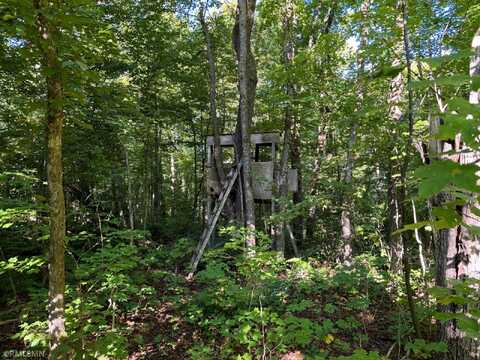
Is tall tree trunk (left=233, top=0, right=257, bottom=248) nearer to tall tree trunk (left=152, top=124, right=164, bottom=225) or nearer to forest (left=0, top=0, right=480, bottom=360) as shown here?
forest (left=0, top=0, right=480, bottom=360)

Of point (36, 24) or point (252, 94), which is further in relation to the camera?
point (252, 94)

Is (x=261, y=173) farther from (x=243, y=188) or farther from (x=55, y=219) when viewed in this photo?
→ (x=55, y=219)

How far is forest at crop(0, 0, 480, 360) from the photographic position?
6.59 ft

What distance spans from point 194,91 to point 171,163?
7.45m

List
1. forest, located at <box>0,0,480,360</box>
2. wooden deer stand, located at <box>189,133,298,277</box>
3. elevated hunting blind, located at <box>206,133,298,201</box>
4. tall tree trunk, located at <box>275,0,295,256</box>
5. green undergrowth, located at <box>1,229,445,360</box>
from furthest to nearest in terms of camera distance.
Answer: elevated hunting blind, located at <box>206,133,298,201</box> → tall tree trunk, located at <box>275,0,295,256</box> → wooden deer stand, located at <box>189,133,298,277</box> → green undergrowth, located at <box>1,229,445,360</box> → forest, located at <box>0,0,480,360</box>

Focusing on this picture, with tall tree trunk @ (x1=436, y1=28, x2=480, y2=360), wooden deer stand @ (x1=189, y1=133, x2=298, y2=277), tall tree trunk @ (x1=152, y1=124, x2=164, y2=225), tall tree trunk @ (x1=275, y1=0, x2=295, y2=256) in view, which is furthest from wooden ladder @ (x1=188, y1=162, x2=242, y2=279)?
tall tree trunk @ (x1=436, y1=28, x2=480, y2=360)

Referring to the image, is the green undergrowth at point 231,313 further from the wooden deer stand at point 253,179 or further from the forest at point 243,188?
the wooden deer stand at point 253,179

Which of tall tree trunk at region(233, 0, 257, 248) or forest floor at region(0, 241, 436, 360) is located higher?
tall tree trunk at region(233, 0, 257, 248)

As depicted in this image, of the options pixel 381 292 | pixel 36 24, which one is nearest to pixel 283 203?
pixel 381 292

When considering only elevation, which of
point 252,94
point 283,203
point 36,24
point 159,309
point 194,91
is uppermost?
point 194,91

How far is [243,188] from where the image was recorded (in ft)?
20.1

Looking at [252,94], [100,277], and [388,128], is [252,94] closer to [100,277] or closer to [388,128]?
[388,128]

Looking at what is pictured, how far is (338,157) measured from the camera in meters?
8.27

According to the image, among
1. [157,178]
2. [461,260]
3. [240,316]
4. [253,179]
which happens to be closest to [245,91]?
[253,179]
